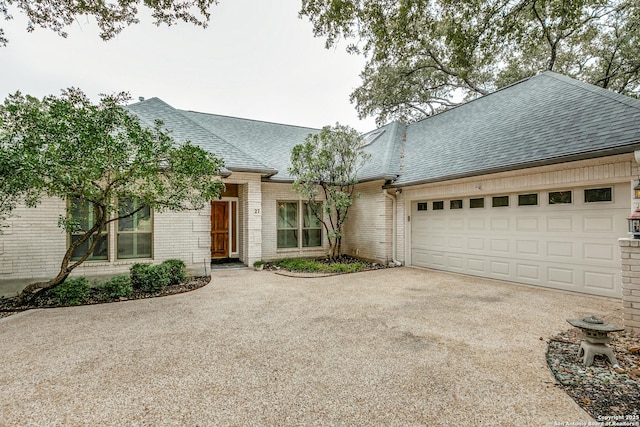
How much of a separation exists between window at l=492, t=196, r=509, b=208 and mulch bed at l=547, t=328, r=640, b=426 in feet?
13.8

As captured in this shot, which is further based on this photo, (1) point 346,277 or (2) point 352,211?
(2) point 352,211

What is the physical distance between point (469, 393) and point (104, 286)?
7.28 meters

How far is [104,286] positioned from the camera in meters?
6.45

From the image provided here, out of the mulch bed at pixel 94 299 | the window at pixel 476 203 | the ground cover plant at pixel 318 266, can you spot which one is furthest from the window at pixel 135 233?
the window at pixel 476 203

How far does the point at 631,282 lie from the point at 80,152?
344 inches

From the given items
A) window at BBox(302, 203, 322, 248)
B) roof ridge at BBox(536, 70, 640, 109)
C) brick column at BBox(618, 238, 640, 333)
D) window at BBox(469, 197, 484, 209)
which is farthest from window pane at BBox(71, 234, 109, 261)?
roof ridge at BBox(536, 70, 640, 109)

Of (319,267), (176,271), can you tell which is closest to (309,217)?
(319,267)

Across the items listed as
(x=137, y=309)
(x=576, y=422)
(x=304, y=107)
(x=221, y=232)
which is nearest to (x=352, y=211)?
(x=221, y=232)

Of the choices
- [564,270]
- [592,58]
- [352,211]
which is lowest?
[564,270]

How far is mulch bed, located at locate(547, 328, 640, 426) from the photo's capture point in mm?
2359

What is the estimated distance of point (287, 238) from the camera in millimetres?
11109

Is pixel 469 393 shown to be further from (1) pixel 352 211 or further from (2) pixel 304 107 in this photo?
(2) pixel 304 107

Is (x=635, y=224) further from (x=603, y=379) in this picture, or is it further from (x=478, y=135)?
(x=478, y=135)

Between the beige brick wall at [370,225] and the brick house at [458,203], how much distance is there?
55mm
